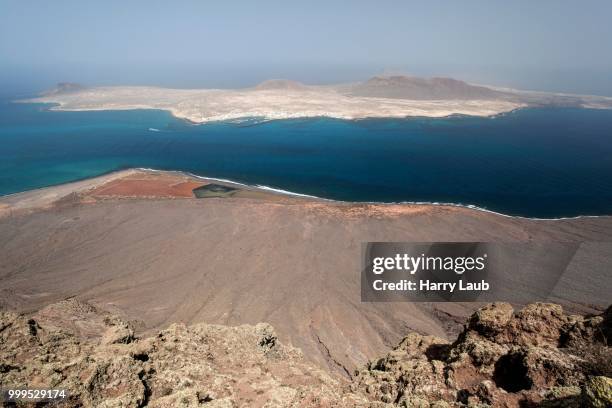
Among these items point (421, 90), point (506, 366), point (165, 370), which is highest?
point (421, 90)

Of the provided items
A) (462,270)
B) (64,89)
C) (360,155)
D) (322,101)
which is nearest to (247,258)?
(462,270)

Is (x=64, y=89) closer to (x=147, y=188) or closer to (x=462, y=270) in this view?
(x=147, y=188)

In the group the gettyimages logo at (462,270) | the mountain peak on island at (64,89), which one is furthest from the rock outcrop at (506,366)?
the mountain peak on island at (64,89)

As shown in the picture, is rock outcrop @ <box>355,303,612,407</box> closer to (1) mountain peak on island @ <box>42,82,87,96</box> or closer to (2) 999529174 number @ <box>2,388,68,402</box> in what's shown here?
(2) 999529174 number @ <box>2,388,68,402</box>

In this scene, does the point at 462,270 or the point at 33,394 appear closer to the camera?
the point at 33,394

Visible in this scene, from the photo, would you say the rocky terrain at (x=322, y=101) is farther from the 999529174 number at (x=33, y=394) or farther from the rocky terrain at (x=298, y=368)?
the 999529174 number at (x=33, y=394)

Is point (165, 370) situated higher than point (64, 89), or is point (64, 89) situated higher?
point (64, 89)

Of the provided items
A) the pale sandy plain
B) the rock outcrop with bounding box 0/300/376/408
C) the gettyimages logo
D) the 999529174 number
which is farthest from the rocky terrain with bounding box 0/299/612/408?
the gettyimages logo
